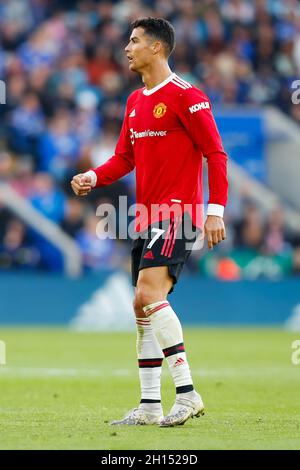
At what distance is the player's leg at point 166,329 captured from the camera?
25.1ft

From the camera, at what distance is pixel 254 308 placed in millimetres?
18984

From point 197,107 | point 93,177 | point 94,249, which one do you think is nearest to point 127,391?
point 93,177

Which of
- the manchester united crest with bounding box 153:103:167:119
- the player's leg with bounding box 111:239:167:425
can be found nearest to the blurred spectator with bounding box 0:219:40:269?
the player's leg with bounding box 111:239:167:425

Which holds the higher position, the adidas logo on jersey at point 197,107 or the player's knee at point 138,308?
the adidas logo on jersey at point 197,107

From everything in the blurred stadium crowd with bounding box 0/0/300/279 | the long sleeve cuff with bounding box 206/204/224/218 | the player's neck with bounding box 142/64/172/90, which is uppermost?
the blurred stadium crowd with bounding box 0/0/300/279

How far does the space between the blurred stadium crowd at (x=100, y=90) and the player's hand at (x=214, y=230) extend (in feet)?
36.7

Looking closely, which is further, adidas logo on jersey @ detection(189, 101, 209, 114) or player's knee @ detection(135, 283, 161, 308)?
adidas logo on jersey @ detection(189, 101, 209, 114)

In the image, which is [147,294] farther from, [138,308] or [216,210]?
[216,210]

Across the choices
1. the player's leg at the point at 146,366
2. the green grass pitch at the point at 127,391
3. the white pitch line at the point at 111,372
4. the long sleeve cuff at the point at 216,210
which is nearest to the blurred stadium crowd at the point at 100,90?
the green grass pitch at the point at 127,391

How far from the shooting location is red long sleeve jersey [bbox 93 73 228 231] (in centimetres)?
775

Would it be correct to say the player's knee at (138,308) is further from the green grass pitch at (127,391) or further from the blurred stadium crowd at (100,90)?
the blurred stadium crowd at (100,90)

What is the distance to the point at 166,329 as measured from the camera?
7664 millimetres

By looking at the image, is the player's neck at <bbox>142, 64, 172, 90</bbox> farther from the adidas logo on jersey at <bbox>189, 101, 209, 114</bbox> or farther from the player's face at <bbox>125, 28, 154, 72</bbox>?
the adidas logo on jersey at <bbox>189, 101, 209, 114</bbox>

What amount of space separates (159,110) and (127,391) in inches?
130
